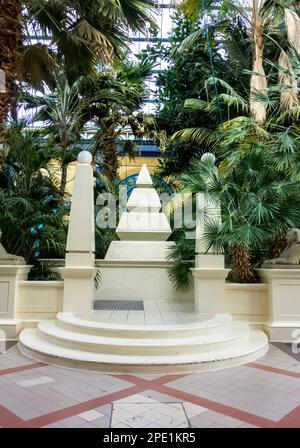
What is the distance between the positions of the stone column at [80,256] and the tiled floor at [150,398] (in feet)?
5.45

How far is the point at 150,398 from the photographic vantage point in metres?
Result: 3.81

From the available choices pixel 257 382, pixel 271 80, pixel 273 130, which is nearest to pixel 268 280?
pixel 257 382

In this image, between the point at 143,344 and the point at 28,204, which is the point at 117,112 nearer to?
the point at 28,204

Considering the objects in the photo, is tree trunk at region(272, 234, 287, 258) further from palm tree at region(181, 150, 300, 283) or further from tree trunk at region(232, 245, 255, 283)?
palm tree at region(181, 150, 300, 283)

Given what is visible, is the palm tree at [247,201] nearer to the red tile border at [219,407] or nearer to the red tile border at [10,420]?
the red tile border at [219,407]

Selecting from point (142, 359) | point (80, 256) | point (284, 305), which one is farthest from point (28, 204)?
point (284, 305)

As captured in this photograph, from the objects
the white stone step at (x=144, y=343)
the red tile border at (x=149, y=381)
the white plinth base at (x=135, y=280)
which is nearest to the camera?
the red tile border at (x=149, y=381)

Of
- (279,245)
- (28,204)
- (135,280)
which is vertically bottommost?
(135,280)

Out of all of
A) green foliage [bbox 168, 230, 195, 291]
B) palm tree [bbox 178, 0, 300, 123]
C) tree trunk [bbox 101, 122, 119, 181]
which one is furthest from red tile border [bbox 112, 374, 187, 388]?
tree trunk [bbox 101, 122, 119, 181]

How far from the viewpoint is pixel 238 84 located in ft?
42.5

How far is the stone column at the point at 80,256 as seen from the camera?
21.5 feet

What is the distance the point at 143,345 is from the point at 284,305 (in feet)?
10.0

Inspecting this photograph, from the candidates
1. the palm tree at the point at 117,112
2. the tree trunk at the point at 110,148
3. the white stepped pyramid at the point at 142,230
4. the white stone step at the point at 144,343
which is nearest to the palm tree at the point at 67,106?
the palm tree at the point at 117,112

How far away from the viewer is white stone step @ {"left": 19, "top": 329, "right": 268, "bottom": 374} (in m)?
4.64
